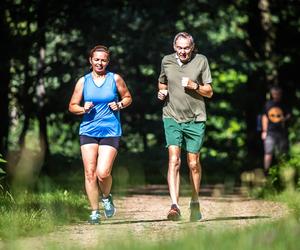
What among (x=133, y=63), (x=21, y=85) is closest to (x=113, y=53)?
(x=133, y=63)

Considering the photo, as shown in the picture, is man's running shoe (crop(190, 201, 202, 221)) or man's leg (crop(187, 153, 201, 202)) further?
man's leg (crop(187, 153, 201, 202))

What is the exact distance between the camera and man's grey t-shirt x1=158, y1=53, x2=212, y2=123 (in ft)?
35.0

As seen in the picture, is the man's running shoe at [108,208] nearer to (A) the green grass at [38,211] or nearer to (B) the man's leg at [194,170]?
(A) the green grass at [38,211]

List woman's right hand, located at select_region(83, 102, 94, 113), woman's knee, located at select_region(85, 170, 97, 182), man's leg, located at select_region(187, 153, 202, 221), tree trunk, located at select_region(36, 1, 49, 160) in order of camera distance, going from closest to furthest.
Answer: woman's right hand, located at select_region(83, 102, 94, 113)
woman's knee, located at select_region(85, 170, 97, 182)
man's leg, located at select_region(187, 153, 202, 221)
tree trunk, located at select_region(36, 1, 49, 160)

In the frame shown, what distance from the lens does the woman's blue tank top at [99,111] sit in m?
10.5

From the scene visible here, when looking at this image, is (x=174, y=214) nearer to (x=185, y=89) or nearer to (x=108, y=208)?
(x=108, y=208)

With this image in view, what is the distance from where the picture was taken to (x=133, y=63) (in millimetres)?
24578

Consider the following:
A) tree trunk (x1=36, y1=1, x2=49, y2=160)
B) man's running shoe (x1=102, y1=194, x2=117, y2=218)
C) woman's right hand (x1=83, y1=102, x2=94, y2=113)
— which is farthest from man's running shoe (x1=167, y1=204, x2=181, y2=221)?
tree trunk (x1=36, y1=1, x2=49, y2=160)

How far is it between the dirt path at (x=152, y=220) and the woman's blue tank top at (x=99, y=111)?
0.98 meters

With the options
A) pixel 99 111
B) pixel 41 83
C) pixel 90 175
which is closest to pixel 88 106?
pixel 99 111

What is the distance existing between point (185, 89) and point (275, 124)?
865cm

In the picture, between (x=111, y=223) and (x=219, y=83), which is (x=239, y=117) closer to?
(x=219, y=83)

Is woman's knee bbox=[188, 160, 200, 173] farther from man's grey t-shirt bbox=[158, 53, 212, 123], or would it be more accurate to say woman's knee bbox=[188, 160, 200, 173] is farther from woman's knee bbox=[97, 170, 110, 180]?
woman's knee bbox=[97, 170, 110, 180]

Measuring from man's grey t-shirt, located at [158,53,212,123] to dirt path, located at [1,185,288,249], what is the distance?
0.93m
